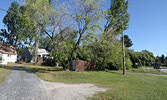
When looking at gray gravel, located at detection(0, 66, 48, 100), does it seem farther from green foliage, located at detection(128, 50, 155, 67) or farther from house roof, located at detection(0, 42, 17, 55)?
house roof, located at detection(0, 42, 17, 55)

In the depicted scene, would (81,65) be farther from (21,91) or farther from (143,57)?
(143,57)

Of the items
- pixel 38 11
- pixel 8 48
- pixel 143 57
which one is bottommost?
pixel 143 57

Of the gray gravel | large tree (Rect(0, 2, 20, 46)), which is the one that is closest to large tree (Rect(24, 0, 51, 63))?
the gray gravel

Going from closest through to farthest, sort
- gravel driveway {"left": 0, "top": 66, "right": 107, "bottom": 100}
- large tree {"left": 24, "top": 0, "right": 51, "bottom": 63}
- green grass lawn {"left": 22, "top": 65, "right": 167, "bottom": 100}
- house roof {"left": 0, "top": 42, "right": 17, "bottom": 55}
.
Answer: gravel driveway {"left": 0, "top": 66, "right": 107, "bottom": 100}, green grass lawn {"left": 22, "top": 65, "right": 167, "bottom": 100}, large tree {"left": 24, "top": 0, "right": 51, "bottom": 63}, house roof {"left": 0, "top": 42, "right": 17, "bottom": 55}

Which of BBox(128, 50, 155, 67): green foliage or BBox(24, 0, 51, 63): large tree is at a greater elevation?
BBox(24, 0, 51, 63): large tree

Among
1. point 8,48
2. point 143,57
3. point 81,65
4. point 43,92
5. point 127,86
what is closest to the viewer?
point 43,92

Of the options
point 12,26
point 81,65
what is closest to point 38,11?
point 81,65

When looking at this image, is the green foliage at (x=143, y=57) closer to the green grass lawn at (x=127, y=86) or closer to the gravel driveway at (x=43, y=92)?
the green grass lawn at (x=127, y=86)

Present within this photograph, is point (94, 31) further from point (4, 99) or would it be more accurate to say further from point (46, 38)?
point (4, 99)

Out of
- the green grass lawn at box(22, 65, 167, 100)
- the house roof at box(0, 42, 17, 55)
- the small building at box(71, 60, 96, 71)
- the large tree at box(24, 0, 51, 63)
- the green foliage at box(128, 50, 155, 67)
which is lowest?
the green grass lawn at box(22, 65, 167, 100)

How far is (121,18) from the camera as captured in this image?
1058 inches

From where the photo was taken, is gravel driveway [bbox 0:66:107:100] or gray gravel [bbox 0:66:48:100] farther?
gravel driveway [bbox 0:66:107:100]

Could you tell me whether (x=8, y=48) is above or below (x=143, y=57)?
above

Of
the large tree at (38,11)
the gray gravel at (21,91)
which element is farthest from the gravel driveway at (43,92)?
the large tree at (38,11)
